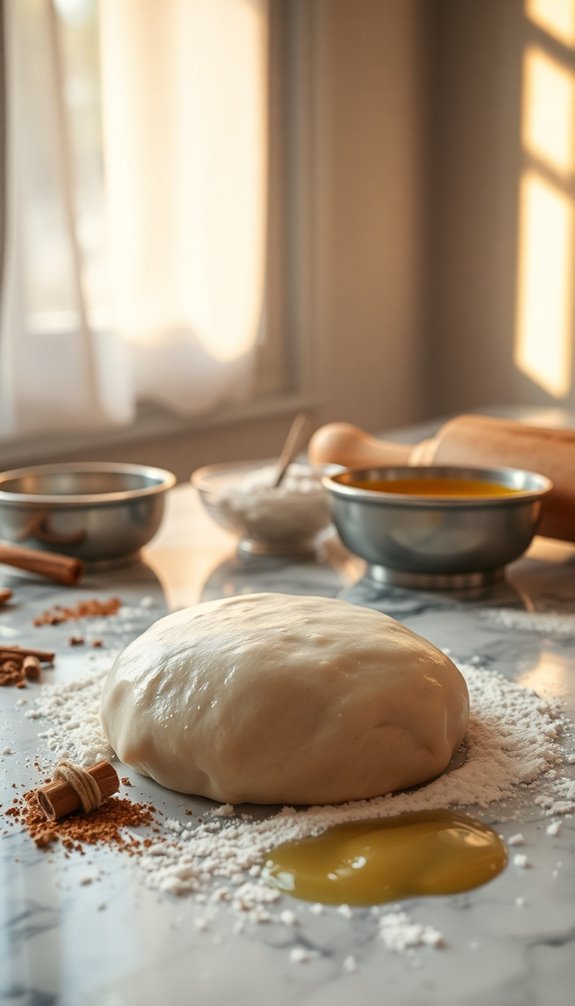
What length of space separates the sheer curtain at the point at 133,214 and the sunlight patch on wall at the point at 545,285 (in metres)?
1.26

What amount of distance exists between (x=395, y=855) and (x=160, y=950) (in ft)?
0.54

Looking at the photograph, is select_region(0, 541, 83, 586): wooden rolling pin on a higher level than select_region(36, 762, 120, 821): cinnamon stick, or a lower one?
lower

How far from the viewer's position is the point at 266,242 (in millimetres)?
3492

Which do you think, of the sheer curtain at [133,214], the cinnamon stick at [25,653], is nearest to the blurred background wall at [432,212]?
the sheer curtain at [133,214]

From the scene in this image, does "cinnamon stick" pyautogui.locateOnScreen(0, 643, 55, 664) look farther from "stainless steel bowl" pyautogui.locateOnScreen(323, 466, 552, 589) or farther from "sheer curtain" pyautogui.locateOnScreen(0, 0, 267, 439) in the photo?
"sheer curtain" pyautogui.locateOnScreen(0, 0, 267, 439)

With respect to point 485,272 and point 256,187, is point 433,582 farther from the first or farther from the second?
point 485,272

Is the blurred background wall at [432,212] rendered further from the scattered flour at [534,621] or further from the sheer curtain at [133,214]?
the scattered flour at [534,621]

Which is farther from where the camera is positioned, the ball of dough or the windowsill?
the windowsill

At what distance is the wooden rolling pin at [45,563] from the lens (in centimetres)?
130

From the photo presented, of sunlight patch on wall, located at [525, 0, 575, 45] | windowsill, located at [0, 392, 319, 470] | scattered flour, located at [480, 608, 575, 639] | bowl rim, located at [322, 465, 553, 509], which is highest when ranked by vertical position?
sunlight patch on wall, located at [525, 0, 575, 45]

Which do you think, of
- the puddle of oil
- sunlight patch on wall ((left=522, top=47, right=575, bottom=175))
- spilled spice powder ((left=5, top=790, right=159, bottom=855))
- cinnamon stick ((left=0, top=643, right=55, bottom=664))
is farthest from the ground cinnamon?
sunlight patch on wall ((left=522, top=47, right=575, bottom=175))

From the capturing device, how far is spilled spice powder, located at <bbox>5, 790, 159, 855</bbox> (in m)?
0.69

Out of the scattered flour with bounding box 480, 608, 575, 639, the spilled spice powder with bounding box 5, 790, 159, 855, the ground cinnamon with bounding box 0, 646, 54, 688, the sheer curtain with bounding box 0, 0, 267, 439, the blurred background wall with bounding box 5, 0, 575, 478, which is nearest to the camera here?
the spilled spice powder with bounding box 5, 790, 159, 855

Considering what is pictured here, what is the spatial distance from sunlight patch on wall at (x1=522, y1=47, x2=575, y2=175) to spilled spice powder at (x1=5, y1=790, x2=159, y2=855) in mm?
3650
